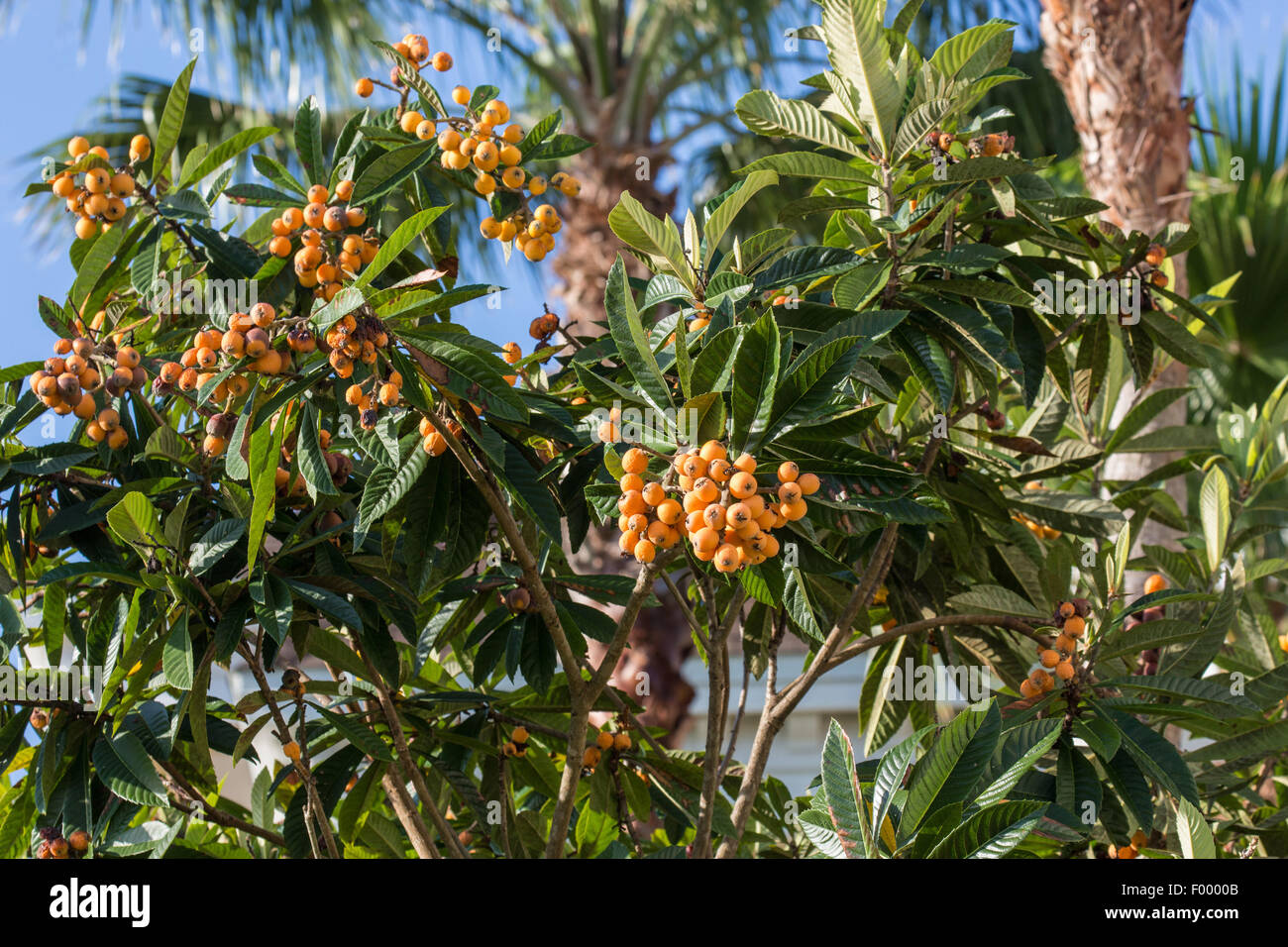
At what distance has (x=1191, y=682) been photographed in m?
1.72

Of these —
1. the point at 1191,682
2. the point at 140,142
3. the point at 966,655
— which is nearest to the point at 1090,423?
the point at 966,655

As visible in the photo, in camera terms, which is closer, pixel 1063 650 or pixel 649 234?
pixel 649 234

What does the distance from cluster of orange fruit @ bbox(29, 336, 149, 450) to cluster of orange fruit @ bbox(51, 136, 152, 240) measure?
0.23m

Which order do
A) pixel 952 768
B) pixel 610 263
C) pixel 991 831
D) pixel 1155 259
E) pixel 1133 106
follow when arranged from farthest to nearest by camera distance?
pixel 610 263
pixel 1133 106
pixel 1155 259
pixel 952 768
pixel 991 831

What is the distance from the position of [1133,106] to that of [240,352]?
303 cm

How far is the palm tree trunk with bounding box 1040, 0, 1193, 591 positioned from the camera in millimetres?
3453

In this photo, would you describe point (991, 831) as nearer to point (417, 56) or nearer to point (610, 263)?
point (417, 56)

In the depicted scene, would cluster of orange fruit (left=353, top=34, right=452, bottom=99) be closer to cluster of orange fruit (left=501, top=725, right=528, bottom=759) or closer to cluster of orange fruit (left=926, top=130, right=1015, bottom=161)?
cluster of orange fruit (left=926, top=130, right=1015, bottom=161)

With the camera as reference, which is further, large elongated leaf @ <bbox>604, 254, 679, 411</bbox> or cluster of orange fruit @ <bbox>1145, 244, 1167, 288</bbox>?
cluster of orange fruit @ <bbox>1145, 244, 1167, 288</bbox>

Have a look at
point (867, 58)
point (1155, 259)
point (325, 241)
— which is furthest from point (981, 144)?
point (325, 241)

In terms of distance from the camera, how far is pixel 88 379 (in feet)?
5.48

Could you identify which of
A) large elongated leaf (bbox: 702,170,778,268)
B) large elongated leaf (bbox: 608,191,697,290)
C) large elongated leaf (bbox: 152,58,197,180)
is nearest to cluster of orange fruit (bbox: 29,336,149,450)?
large elongated leaf (bbox: 152,58,197,180)

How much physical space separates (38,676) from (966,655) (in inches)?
63.1

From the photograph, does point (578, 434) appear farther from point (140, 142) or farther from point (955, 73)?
point (140, 142)
